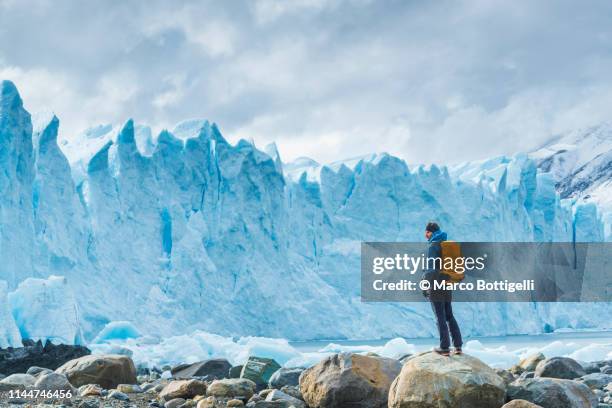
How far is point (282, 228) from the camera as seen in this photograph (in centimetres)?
2453

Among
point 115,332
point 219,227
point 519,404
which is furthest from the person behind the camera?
point 219,227

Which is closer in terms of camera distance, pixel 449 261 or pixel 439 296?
pixel 449 261

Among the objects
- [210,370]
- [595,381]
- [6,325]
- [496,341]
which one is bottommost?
[496,341]

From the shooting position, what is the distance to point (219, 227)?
2275 cm

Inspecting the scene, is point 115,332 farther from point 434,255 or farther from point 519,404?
point 519,404

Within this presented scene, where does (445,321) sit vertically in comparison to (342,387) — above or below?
above

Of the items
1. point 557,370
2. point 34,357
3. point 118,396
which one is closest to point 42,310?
point 34,357

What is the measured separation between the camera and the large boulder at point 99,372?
7590mm

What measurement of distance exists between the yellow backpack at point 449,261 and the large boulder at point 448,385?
2.04 feet

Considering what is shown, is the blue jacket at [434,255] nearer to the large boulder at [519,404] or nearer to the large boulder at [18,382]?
the large boulder at [519,404]

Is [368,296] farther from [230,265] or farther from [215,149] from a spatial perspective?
[215,149]

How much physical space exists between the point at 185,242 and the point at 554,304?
18.5m

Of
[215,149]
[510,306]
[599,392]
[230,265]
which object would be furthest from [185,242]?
[599,392]

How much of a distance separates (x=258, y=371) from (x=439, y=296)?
3542 mm
